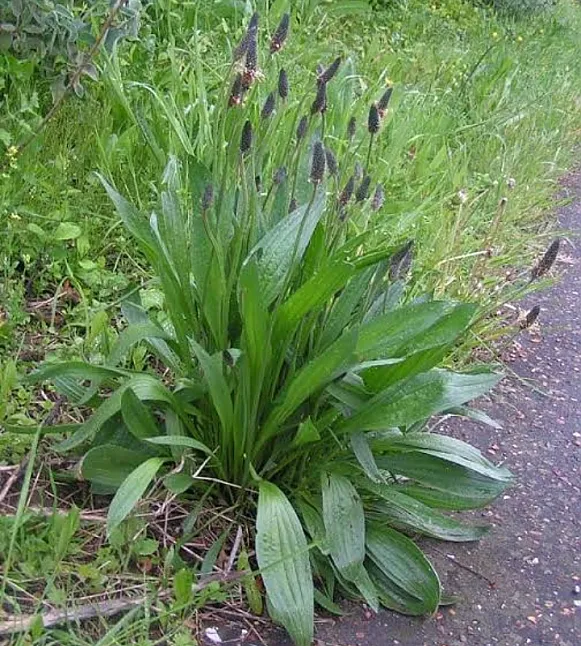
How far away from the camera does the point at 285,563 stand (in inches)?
80.0

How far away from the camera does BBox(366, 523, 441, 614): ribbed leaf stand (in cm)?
213

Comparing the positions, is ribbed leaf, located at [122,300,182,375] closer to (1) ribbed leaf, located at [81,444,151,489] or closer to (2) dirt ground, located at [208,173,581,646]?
(1) ribbed leaf, located at [81,444,151,489]

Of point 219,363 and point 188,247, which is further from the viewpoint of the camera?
point 188,247

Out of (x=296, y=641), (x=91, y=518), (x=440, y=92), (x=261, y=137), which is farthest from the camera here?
(x=440, y=92)

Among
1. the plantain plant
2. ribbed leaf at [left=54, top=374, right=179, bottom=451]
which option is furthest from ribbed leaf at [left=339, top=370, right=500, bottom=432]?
ribbed leaf at [left=54, top=374, right=179, bottom=451]

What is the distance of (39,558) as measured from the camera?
6.51ft

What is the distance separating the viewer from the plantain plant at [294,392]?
6.77 feet

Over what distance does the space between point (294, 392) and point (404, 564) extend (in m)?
0.45

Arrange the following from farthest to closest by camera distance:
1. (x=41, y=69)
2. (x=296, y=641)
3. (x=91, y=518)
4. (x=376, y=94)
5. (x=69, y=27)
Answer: (x=376, y=94)
(x=41, y=69)
(x=69, y=27)
(x=91, y=518)
(x=296, y=641)

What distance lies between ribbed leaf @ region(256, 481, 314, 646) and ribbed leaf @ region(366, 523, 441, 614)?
0.22 metres

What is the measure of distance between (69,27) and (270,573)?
1.91 metres

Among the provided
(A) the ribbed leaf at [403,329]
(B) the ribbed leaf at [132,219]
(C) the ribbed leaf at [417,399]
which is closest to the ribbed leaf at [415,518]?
(C) the ribbed leaf at [417,399]

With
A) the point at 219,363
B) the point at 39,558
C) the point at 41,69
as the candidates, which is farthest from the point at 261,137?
the point at 41,69

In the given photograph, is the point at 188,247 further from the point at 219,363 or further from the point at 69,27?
the point at 69,27
